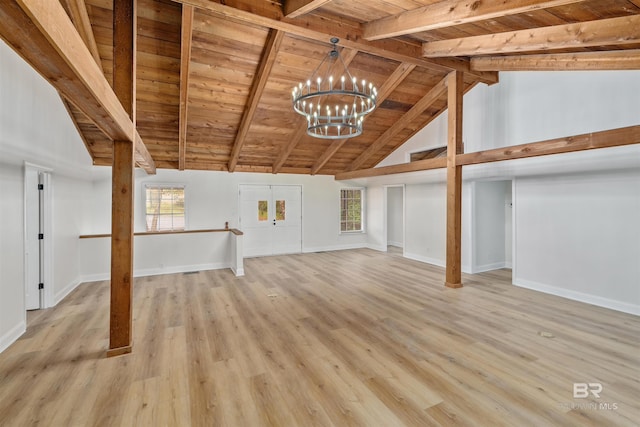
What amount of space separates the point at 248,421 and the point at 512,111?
20.3ft

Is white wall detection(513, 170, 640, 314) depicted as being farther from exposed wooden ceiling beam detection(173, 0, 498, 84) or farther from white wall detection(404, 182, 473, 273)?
exposed wooden ceiling beam detection(173, 0, 498, 84)

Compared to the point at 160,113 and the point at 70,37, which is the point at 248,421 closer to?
the point at 70,37

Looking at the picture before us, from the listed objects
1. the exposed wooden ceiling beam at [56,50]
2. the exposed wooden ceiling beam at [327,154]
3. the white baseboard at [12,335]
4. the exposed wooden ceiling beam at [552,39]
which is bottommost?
the white baseboard at [12,335]

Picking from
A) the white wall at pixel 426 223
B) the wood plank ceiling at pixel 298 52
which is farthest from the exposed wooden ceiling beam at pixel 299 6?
the white wall at pixel 426 223

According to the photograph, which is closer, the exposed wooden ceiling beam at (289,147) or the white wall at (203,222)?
the white wall at (203,222)

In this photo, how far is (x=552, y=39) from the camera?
3330mm

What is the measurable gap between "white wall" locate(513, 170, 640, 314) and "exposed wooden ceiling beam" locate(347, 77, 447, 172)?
2.33 m

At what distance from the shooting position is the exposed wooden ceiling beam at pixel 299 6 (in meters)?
2.98

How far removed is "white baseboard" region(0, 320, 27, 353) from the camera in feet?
9.85

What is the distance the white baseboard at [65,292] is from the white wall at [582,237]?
7.53m

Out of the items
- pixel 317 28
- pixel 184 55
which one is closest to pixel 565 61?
pixel 317 28

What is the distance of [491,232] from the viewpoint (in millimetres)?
6543

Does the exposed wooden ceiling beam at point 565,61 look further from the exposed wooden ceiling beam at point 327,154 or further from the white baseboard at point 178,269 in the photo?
the white baseboard at point 178,269

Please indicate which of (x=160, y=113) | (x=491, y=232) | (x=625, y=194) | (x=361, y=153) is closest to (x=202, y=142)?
(x=160, y=113)
